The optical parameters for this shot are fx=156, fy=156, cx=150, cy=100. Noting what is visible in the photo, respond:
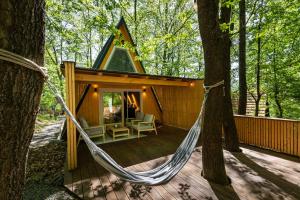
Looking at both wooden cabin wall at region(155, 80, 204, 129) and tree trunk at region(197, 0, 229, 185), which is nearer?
tree trunk at region(197, 0, 229, 185)

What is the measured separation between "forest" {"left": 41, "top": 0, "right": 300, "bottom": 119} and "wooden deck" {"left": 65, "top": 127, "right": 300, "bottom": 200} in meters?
2.87

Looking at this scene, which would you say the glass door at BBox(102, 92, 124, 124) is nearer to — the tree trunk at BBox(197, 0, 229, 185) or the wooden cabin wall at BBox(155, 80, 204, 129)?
the wooden cabin wall at BBox(155, 80, 204, 129)

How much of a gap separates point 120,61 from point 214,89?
231 inches

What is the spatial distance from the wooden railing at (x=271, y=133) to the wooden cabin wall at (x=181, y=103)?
1.87 metres

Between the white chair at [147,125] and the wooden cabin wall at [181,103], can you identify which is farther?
the wooden cabin wall at [181,103]

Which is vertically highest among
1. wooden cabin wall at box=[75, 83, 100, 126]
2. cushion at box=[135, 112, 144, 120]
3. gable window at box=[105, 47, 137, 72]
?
gable window at box=[105, 47, 137, 72]

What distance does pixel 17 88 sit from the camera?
0.80m

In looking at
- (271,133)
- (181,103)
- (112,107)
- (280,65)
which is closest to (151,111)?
(181,103)

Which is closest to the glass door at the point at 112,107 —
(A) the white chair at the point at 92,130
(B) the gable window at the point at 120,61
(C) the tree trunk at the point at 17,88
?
(B) the gable window at the point at 120,61

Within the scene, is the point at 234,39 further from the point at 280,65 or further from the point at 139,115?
the point at 139,115

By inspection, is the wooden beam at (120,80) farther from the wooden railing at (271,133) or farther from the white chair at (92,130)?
the wooden railing at (271,133)

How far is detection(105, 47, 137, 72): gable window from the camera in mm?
7507

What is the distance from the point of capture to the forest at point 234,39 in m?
4.27

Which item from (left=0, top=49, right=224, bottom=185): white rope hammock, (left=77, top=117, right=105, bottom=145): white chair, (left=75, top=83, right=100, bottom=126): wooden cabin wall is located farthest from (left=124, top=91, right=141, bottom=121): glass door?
(left=0, top=49, right=224, bottom=185): white rope hammock
